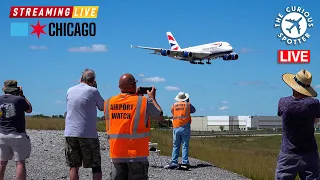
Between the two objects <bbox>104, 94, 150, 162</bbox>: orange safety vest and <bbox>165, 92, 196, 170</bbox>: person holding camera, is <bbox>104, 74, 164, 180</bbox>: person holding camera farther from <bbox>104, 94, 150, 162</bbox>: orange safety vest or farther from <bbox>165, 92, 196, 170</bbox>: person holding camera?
<bbox>165, 92, 196, 170</bbox>: person holding camera

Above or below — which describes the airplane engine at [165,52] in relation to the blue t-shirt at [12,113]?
above

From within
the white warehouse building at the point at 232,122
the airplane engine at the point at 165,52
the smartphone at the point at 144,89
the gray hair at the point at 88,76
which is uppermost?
the airplane engine at the point at 165,52

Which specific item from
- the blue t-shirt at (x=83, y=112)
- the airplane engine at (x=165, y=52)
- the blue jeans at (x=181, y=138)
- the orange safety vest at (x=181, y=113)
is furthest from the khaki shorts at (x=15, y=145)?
the airplane engine at (x=165, y=52)

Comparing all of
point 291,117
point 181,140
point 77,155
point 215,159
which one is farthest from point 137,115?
point 215,159

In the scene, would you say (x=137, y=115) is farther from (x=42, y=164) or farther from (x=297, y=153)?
(x=42, y=164)

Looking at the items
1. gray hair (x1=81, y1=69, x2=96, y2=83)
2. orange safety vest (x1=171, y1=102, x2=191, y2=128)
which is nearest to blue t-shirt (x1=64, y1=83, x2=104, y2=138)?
gray hair (x1=81, y1=69, x2=96, y2=83)

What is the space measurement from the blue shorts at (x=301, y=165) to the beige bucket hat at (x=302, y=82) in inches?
26.3

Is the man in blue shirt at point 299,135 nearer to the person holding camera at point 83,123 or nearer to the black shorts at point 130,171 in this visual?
the black shorts at point 130,171

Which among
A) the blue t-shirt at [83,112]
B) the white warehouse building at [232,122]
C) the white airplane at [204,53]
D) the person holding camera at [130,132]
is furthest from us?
the white warehouse building at [232,122]

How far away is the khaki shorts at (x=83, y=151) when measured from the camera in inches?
303

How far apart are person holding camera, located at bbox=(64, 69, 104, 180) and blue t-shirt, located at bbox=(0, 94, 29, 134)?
0.88m

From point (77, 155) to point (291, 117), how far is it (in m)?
3.17

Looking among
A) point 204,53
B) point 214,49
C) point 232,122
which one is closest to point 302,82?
point 204,53

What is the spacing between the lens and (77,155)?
784 cm
